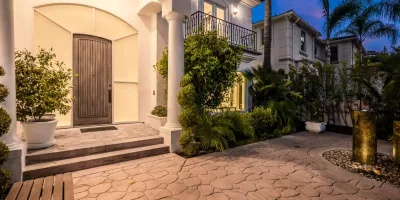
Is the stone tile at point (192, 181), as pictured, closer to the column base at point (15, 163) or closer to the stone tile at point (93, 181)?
the stone tile at point (93, 181)

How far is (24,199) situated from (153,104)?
15.7ft

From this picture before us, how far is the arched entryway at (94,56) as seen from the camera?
5.75m

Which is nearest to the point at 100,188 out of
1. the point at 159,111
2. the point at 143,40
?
the point at 159,111

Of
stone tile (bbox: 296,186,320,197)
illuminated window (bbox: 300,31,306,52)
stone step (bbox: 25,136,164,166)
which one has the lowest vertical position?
stone tile (bbox: 296,186,320,197)

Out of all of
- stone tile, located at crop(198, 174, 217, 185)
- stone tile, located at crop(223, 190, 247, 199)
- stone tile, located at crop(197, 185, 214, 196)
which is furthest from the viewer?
stone tile, located at crop(198, 174, 217, 185)

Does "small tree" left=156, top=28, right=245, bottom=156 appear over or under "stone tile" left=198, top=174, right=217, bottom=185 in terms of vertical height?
over

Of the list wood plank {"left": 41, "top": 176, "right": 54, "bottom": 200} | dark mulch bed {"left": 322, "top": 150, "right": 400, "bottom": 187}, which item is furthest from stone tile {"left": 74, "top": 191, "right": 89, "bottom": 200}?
dark mulch bed {"left": 322, "top": 150, "right": 400, "bottom": 187}

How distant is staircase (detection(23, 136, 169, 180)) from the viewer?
11.5 feet

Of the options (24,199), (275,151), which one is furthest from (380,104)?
(24,199)

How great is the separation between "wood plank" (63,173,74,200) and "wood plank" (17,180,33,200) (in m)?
0.43

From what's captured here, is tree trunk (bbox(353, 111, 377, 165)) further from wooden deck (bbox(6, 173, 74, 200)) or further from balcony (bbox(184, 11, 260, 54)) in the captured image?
wooden deck (bbox(6, 173, 74, 200))

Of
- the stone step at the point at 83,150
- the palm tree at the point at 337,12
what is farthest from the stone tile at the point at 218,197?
the palm tree at the point at 337,12

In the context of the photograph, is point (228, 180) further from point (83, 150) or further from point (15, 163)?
point (15, 163)

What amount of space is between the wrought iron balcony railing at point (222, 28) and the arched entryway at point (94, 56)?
285 centimetres
